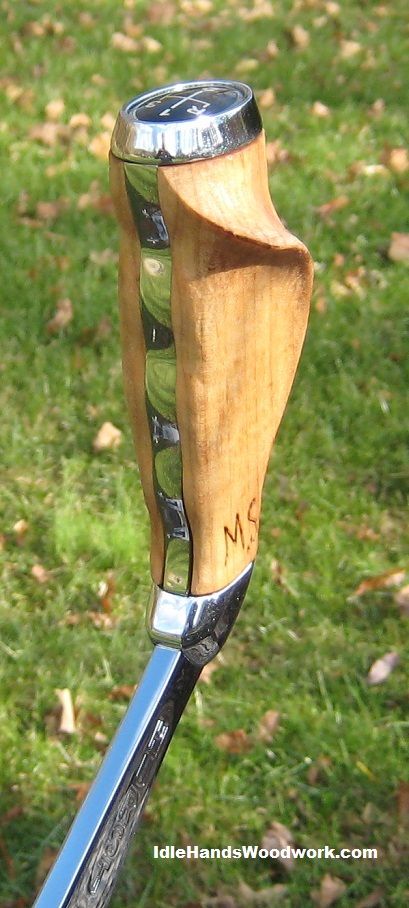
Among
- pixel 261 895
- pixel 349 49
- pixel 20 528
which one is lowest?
pixel 261 895

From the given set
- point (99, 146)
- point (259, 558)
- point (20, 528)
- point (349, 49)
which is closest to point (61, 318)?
point (20, 528)

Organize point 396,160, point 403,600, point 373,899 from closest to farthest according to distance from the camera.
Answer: point 373,899
point 403,600
point 396,160

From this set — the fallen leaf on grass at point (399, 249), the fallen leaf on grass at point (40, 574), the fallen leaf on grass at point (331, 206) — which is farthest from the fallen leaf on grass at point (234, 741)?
the fallen leaf on grass at point (331, 206)

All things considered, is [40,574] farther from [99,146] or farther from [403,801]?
[99,146]

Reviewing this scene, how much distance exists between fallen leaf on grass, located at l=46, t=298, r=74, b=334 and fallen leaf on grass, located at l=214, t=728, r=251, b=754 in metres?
1.50

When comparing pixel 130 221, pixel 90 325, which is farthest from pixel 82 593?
pixel 130 221

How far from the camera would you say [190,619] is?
101 centimetres

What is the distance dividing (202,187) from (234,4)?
521 cm

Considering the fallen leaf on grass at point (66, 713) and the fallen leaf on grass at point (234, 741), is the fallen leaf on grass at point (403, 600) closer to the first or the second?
the fallen leaf on grass at point (234, 741)

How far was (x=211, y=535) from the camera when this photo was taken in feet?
3.17

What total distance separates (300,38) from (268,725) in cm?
384

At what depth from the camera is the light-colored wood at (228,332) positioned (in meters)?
0.78

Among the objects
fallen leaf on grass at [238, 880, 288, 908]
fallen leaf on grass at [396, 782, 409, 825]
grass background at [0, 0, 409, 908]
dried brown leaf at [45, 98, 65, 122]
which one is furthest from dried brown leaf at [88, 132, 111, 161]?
fallen leaf on grass at [238, 880, 288, 908]

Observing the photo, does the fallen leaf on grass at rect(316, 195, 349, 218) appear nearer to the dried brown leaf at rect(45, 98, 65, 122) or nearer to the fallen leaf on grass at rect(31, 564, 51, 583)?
the dried brown leaf at rect(45, 98, 65, 122)
